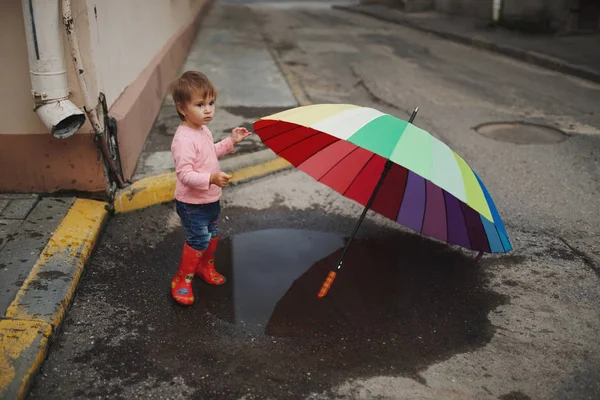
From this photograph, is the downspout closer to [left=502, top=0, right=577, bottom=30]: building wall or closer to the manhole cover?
the manhole cover

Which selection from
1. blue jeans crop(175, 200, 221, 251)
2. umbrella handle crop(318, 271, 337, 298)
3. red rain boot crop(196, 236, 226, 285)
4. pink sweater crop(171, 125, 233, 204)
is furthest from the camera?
red rain boot crop(196, 236, 226, 285)

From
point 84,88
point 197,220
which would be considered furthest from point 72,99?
point 197,220

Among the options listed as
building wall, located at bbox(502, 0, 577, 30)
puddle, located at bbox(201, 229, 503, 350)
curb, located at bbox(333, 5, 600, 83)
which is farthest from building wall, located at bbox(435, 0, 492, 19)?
puddle, located at bbox(201, 229, 503, 350)

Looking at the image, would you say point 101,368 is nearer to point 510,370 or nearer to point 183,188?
point 183,188

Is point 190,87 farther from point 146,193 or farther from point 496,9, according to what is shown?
point 496,9

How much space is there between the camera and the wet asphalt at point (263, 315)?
259 cm

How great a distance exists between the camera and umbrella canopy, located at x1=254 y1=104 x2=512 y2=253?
2.62 m

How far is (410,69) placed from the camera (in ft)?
32.3

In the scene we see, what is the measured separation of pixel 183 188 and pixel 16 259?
3.28ft

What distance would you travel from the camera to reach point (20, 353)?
2.53 m

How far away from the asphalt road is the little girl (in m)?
0.24

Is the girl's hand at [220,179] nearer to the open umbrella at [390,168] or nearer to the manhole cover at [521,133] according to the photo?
the open umbrella at [390,168]

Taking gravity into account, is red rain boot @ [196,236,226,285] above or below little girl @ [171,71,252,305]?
below

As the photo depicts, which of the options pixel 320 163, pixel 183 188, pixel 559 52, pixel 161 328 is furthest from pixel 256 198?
pixel 559 52
